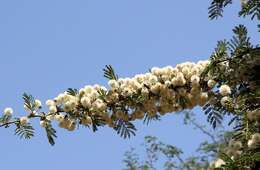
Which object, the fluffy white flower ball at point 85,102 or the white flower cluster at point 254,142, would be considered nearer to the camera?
the white flower cluster at point 254,142

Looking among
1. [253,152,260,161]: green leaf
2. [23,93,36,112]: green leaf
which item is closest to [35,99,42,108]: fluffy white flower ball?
[23,93,36,112]: green leaf

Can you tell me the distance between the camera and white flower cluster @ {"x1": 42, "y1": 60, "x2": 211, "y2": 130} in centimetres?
360

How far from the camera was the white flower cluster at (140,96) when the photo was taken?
11.8ft

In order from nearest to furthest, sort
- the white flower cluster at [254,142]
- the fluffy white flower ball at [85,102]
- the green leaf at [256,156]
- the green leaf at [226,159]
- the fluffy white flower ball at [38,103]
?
the green leaf at [256,156] < the green leaf at [226,159] < the white flower cluster at [254,142] < the fluffy white flower ball at [85,102] < the fluffy white flower ball at [38,103]

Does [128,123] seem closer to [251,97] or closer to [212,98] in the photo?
[212,98]

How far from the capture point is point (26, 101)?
3.67 m

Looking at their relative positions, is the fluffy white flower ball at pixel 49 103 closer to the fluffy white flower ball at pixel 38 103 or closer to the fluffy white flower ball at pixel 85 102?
the fluffy white flower ball at pixel 38 103

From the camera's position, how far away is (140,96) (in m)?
3.62

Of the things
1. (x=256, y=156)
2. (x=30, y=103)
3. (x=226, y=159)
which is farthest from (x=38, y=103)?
(x=256, y=156)

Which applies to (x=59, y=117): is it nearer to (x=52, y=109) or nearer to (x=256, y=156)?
(x=52, y=109)

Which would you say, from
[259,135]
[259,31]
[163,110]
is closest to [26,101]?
[163,110]

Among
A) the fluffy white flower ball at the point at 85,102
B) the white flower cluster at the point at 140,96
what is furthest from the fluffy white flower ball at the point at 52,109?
the fluffy white flower ball at the point at 85,102

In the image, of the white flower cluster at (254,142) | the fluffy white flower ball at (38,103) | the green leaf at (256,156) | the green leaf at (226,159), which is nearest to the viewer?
the green leaf at (256,156)

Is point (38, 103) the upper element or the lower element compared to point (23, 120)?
upper
